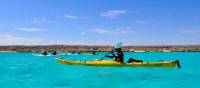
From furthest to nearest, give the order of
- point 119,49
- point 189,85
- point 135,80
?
point 119,49 < point 135,80 < point 189,85

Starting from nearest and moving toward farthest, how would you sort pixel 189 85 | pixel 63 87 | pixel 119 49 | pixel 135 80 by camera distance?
pixel 63 87 < pixel 189 85 < pixel 135 80 < pixel 119 49

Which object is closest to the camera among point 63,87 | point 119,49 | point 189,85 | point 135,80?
point 63,87

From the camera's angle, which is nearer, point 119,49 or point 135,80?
point 135,80

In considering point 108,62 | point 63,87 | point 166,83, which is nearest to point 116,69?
point 108,62

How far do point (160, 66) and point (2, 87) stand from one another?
19.2 meters

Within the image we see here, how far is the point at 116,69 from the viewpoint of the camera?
1508 inches

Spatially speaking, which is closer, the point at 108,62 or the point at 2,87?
the point at 2,87

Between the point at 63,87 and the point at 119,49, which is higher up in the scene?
the point at 119,49

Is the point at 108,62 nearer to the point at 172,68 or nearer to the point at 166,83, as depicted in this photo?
the point at 172,68

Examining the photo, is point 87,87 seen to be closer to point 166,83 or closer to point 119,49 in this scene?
point 166,83

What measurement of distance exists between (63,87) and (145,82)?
6.89 metres

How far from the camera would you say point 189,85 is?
2611cm

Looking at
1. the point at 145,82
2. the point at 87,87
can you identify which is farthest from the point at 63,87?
the point at 145,82

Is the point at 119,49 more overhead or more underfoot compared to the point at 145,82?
more overhead
